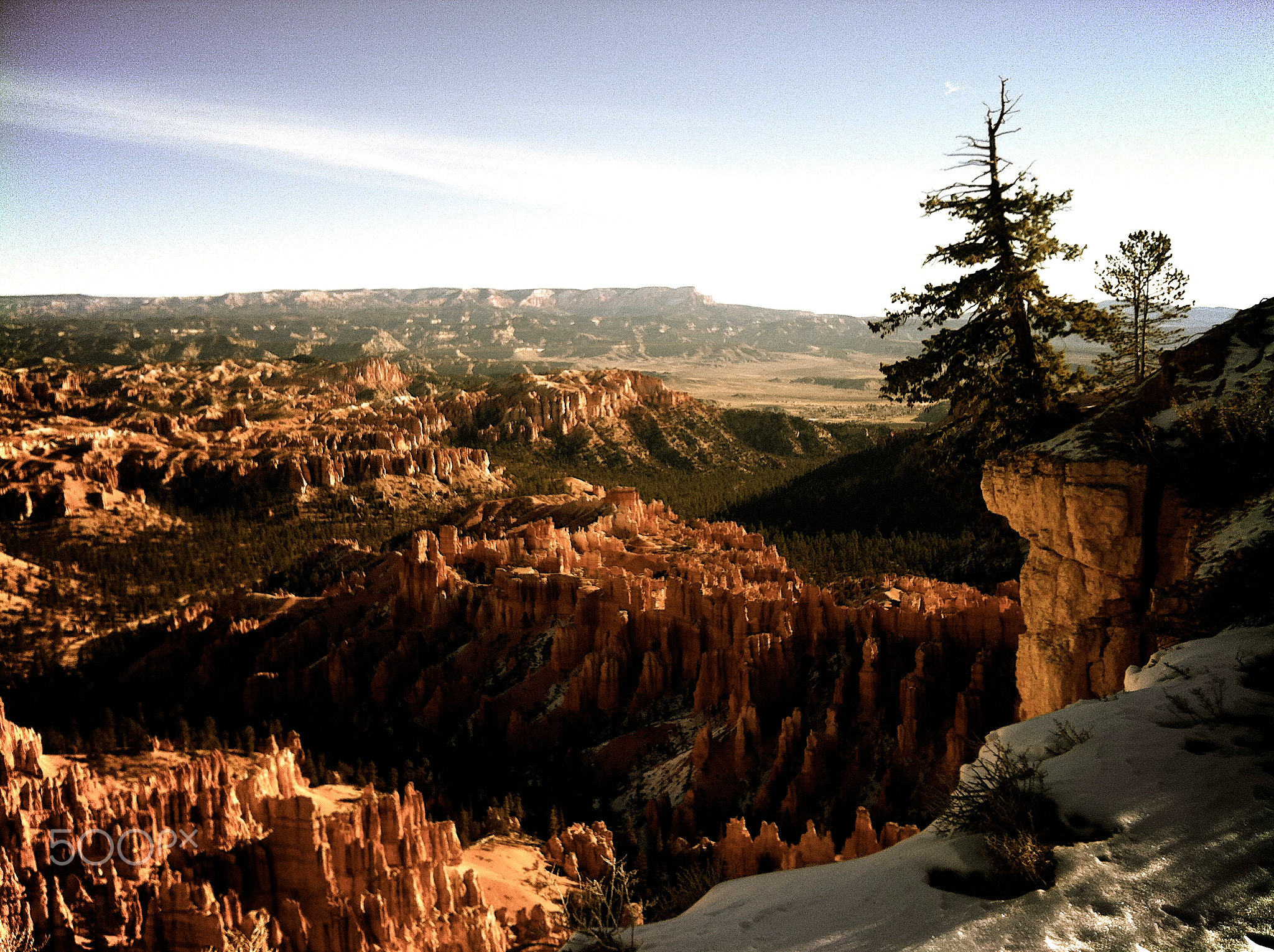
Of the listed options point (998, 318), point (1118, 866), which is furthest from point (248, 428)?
point (1118, 866)

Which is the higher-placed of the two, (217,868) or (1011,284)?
(1011,284)

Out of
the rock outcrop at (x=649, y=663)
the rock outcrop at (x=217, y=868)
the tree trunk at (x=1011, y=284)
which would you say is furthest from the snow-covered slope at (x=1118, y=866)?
the rock outcrop at (x=649, y=663)

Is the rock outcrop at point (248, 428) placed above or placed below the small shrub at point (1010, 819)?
below

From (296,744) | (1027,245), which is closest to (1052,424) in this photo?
(1027,245)

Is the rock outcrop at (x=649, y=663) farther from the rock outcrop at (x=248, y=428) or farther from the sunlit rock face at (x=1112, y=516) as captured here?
the rock outcrop at (x=248, y=428)

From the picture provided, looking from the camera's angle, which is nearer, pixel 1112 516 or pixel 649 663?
pixel 1112 516

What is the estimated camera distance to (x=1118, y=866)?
483cm

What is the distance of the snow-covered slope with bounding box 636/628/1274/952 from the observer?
4.41 meters

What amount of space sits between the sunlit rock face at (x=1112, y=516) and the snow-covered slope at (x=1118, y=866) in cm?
380

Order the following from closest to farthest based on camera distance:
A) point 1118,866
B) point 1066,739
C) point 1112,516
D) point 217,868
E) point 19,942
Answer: point 1118,866
point 1066,739
point 1112,516
point 19,942
point 217,868

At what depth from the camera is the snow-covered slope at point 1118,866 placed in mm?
4406

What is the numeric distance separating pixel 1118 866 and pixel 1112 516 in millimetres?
7482

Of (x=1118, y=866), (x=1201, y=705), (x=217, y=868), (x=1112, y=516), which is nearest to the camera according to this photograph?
(x=1118, y=866)

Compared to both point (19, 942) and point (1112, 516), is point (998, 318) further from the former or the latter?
point (19, 942)
